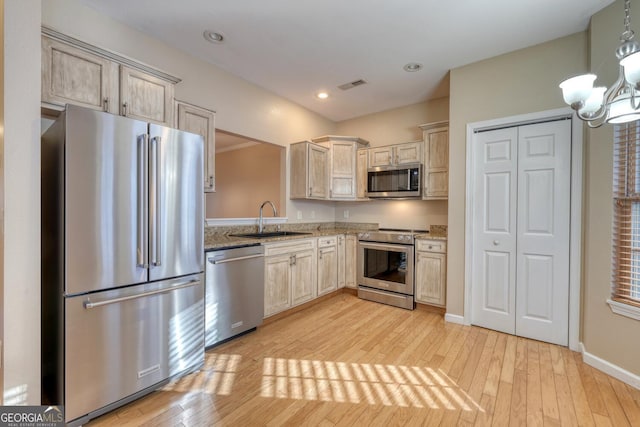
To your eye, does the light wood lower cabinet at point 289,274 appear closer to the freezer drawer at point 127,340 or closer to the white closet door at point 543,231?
the freezer drawer at point 127,340

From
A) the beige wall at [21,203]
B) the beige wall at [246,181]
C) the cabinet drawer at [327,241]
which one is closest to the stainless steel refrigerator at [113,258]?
the beige wall at [21,203]

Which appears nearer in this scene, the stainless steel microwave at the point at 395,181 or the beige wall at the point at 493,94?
the beige wall at the point at 493,94

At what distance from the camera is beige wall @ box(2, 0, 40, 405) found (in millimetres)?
1375

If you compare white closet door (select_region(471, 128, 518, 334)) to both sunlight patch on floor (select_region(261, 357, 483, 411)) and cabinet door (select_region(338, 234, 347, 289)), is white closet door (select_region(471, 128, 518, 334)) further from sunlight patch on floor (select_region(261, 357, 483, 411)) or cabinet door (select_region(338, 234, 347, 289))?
cabinet door (select_region(338, 234, 347, 289))

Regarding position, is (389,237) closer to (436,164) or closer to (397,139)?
(436,164)

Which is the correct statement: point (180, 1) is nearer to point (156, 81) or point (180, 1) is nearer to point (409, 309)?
point (156, 81)

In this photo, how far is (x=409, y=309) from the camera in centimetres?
354

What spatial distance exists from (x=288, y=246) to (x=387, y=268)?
57.7 inches

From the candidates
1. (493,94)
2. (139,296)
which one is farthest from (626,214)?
(139,296)

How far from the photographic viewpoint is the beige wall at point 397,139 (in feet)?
13.1

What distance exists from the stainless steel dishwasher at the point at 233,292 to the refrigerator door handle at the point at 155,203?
21.5 inches

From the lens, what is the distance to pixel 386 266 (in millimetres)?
3785

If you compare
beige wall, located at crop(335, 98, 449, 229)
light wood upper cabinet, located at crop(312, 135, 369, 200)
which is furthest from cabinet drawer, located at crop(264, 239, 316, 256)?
beige wall, located at crop(335, 98, 449, 229)

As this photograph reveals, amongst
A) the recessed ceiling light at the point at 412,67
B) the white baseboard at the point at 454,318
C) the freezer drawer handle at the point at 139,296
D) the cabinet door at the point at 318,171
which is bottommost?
the white baseboard at the point at 454,318
